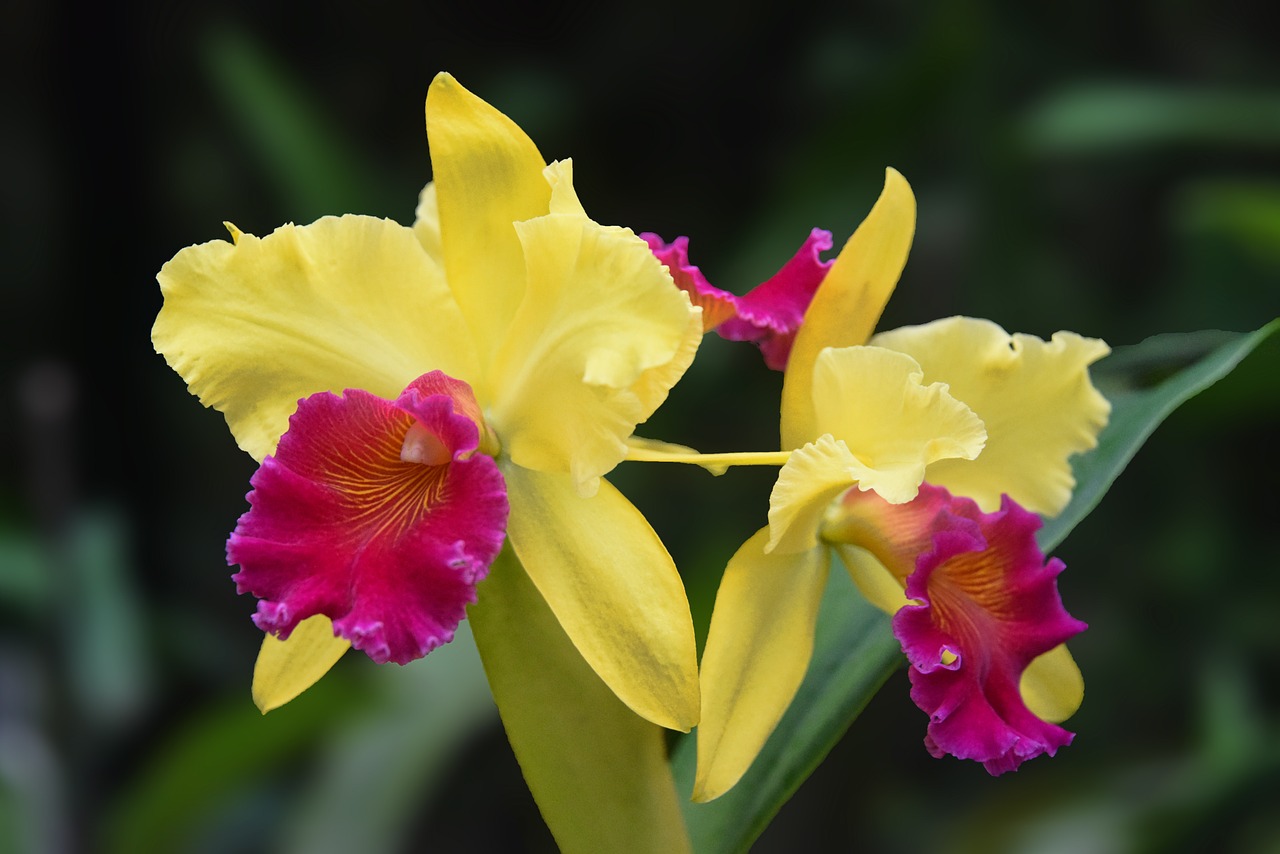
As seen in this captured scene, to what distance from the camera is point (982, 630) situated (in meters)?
0.62

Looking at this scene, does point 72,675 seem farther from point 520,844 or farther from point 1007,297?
point 1007,297

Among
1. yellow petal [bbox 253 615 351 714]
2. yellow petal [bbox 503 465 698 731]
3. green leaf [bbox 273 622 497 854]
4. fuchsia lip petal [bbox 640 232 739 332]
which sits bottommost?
green leaf [bbox 273 622 497 854]

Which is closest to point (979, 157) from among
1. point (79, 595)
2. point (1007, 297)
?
point (1007, 297)

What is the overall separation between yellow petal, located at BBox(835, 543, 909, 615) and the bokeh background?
1.90 feet

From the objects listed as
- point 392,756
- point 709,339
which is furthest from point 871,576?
point 709,339

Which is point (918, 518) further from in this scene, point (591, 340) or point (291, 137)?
point (291, 137)

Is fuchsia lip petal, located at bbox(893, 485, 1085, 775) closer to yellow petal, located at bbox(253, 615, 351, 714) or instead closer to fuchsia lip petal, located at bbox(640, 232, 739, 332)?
fuchsia lip petal, located at bbox(640, 232, 739, 332)

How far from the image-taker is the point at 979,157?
200 cm

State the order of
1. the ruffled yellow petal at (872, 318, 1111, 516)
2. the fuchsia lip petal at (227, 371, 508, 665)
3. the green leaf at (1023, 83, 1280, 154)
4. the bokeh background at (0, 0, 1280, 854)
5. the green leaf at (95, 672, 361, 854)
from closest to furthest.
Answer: the fuchsia lip petal at (227, 371, 508, 665) → the ruffled yellow petal at (872, 318, 1111, 516) → the green leaf at (95, 672, 361, 854) → the bokeh background at (0, 0, 1280, 854) → the green leaf at (1023, 83, 1280, 154)

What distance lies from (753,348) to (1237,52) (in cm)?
116

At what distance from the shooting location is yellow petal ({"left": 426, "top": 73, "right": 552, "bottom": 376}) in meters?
0.63

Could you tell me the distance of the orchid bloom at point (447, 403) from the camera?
0.57 meters

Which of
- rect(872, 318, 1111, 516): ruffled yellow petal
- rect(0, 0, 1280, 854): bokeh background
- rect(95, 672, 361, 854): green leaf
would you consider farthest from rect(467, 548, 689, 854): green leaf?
rect(95, 672, 361, 854): green leaf

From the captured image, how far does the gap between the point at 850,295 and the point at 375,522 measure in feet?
0.91
